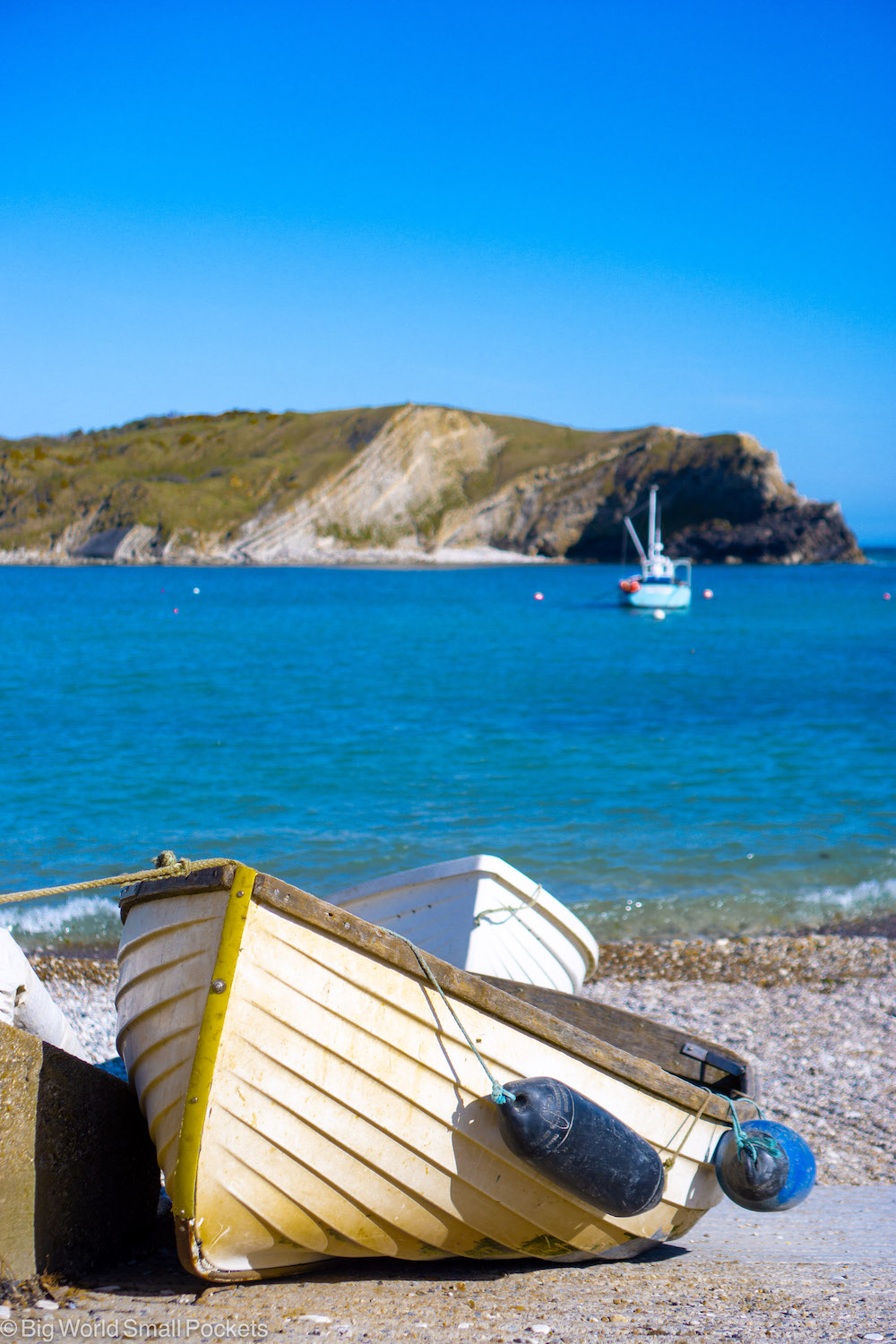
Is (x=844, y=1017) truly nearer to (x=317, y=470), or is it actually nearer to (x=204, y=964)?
(x=204, y=964)

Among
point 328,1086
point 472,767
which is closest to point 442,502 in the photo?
point 472,767

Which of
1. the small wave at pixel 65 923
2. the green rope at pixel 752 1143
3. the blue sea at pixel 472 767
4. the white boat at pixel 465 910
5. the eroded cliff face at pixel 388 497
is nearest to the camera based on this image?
the green rope at pixel 752 1143

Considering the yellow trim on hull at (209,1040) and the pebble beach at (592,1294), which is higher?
the yellow trim on hull at (209,1040)

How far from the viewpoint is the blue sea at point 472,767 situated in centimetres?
1189

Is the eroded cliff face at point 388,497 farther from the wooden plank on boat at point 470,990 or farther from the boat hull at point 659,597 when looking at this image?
the wooden plank on boat at point 470,990

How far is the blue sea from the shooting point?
11891mm

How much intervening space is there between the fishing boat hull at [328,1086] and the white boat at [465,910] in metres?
2.50

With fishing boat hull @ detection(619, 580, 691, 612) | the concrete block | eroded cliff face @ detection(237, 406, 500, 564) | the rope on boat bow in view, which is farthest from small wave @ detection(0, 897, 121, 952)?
eroded cliff face @ detection(237, 406, 500, 564)

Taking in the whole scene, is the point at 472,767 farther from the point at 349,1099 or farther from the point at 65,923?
the point at 349,1099

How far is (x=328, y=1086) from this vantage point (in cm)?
369

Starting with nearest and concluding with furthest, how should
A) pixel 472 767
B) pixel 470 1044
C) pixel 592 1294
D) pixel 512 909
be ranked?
pixel 470 1044, pixel 592 1294, pixel 512 909, pixel 472 767

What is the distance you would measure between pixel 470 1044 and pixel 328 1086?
0.52 meters

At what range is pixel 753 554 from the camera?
139m

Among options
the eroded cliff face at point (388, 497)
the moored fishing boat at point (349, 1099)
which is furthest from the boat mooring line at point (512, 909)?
the eroded cliff face at point (388, 497)
